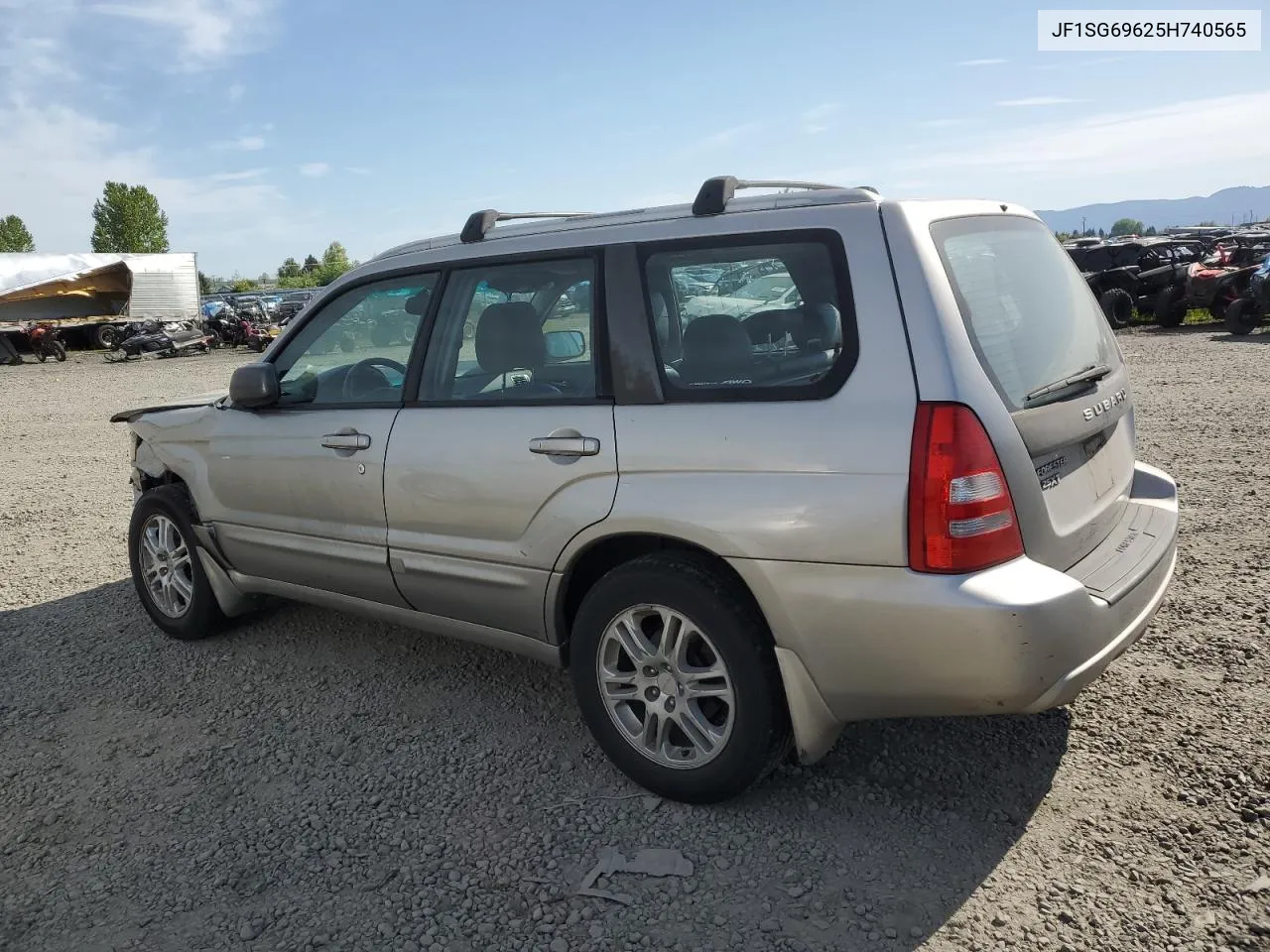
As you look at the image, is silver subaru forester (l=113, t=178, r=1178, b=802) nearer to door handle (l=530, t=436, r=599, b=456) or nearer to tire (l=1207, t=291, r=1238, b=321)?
door handle (l=530, t=436, r=599, b=456)

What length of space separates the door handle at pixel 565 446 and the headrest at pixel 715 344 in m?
0.39

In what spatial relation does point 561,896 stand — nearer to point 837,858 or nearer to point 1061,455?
point 837,858

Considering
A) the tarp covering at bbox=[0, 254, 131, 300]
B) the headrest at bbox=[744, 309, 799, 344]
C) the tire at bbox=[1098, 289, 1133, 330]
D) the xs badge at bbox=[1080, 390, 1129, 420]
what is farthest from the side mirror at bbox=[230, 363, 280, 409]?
the tarp covering at bbox=[0, 254, 131, 300]

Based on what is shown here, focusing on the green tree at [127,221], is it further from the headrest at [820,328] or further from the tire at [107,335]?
the headrest at [820,328]

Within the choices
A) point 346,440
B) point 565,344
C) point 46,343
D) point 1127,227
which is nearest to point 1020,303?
point 565,344

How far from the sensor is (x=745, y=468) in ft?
9.13

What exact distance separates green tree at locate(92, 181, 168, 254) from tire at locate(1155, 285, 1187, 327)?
7570cm

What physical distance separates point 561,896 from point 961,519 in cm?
149

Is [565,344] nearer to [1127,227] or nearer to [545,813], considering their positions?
[545,813]

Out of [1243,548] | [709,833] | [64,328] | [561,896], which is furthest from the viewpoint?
[64,328]

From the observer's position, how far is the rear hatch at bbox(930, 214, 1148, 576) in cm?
266

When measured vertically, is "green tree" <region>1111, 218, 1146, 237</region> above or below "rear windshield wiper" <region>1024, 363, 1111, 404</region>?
above

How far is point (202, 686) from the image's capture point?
4.27 meters

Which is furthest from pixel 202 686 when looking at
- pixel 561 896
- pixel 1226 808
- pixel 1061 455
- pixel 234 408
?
pixel 1226 808
